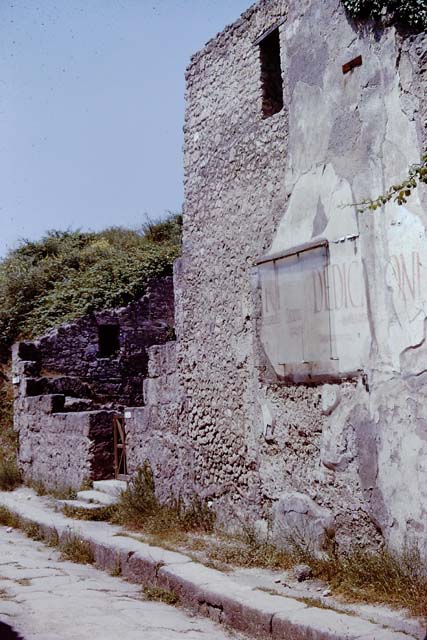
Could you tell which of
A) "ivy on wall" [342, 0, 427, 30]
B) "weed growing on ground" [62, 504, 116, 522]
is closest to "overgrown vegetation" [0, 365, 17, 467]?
"weed growing on ground" [62, 504, 116, 522]

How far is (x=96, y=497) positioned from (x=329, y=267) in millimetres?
4957

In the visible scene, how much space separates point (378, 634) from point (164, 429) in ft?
14.8

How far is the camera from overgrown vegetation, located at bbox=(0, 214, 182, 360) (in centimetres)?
1548

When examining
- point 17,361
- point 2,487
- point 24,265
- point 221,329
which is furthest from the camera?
point 24,265

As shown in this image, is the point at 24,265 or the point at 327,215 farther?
the point at 24,265

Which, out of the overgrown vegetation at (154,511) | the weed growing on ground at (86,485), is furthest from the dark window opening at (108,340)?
the overgrown vegetation at (154,511)

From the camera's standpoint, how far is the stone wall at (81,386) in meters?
10.6

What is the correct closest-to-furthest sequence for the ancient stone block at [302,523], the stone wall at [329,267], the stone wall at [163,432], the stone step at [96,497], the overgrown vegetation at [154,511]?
the stone wall at [329,267] → the ancient stone block at [302,523] → the overgrown vegetation at [154,511] → the stone wall at [163,432] → the stone step at [96,497]

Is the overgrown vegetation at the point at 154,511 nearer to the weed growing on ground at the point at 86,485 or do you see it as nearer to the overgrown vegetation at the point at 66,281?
the weed growing on ground at the point at 86,485

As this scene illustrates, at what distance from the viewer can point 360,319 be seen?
575 centimetres

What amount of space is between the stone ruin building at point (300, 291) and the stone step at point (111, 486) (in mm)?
973

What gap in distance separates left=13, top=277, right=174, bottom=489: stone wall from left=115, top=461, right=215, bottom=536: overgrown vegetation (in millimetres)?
1925

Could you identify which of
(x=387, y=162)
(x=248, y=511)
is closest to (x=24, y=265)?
(x=248, y=511)

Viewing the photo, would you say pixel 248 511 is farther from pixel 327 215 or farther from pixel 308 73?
pixel 308 73
